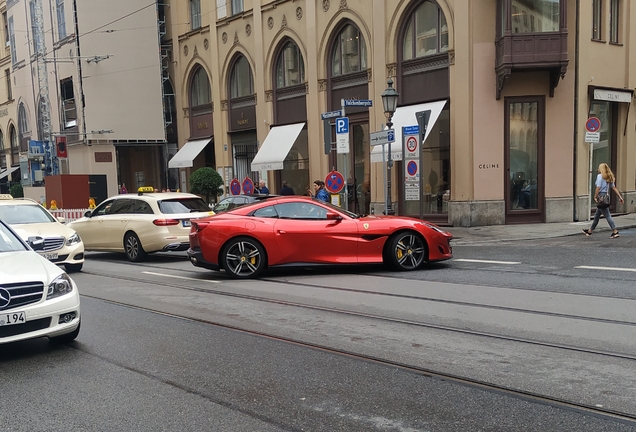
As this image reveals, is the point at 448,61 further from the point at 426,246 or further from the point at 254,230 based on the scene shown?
the point at 254,230

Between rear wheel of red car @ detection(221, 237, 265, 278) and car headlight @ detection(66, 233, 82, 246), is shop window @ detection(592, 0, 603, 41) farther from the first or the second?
car headlight @ detection(66, 233, 82, 246)

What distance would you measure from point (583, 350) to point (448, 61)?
14.7 metres

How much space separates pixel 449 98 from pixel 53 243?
41.2 feet

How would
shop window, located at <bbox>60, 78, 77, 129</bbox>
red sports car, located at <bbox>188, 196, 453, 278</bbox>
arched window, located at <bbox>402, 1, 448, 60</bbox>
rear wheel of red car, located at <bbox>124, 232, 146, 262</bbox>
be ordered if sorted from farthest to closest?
shop window, located at <bbox>60, 78, 77, 129</bbox> → arched window, located at <bbox>402, 1, 448, 60</bbox> → rear wheel of red car, located at <bbox>124, 232, 146, 262</bbox> → red sports car, located at <bbox>188, 196, 453, 278</bbox>

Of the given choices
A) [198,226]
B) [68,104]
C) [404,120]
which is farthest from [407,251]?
[68,104]

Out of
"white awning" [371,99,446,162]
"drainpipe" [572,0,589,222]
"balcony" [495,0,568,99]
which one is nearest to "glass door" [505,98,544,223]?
"drainpipe" [572,0,589,222]

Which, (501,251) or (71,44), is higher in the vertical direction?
(71,44)

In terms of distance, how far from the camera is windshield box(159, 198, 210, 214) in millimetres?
13938

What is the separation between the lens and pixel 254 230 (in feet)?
34.9

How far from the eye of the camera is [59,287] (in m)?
5.98

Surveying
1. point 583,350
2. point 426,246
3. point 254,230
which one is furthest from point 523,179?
point 583,350

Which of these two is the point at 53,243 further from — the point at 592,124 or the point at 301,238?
the point at 592,124

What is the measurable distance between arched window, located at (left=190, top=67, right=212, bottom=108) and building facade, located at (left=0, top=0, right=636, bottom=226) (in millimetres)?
3116

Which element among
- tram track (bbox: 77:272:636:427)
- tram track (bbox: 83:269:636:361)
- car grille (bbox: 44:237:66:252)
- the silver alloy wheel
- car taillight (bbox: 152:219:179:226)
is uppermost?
car taillight (bbox: 152:219:179:226)
